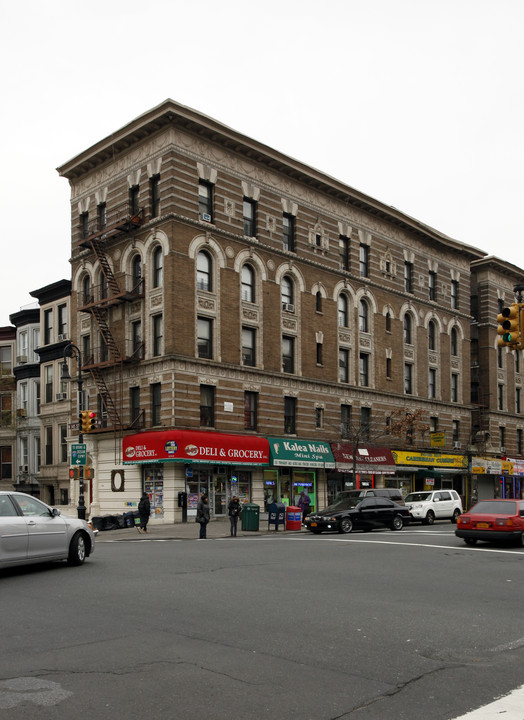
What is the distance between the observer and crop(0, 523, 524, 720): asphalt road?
6508 mm

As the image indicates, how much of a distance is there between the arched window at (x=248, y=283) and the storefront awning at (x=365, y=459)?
9946 millimetres

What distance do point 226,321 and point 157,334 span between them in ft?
11.8

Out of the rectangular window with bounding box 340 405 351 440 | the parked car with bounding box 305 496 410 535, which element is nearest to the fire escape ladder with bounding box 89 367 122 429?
the parked car with bounding box 305 496 410 535

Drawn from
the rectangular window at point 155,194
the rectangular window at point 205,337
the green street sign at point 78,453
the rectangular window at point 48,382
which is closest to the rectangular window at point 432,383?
the rectangular window at point 205,337

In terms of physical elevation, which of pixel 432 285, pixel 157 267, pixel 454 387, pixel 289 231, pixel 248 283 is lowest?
pixel 454 387

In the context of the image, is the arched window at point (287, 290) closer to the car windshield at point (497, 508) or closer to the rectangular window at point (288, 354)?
the rectangular window at point (288, 354)

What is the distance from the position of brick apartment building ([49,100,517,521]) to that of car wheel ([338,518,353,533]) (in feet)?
28.9

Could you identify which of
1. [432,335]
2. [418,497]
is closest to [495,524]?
[418,497]

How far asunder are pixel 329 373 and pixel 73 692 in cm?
3910

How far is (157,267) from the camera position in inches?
1512

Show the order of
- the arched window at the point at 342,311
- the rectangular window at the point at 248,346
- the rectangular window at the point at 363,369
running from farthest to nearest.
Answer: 1. the rectangular window at the point at 363,369
2. the arched window at the point at 342,311
3. the rectangular window at the point at 248,346

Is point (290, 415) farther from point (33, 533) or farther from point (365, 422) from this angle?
point (33, 533)

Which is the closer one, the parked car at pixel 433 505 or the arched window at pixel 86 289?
the parked car at pixel 433 505

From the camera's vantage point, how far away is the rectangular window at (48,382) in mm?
48531
